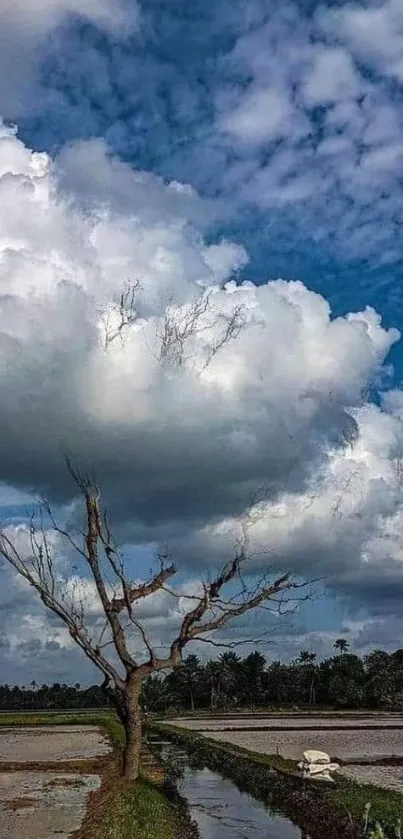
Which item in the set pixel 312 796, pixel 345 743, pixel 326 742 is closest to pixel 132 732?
pixel 312 796

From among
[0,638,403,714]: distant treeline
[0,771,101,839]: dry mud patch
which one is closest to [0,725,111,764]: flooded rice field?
[0,771,101,839]: dry mud patch

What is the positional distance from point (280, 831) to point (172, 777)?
487 inches

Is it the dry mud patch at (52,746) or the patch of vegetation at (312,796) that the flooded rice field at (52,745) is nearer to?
the dry mud patch at (52,746)

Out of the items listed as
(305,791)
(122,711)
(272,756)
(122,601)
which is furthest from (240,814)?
(272,756)

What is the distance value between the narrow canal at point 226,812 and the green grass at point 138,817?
928 millimetres

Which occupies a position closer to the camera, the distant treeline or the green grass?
the green grass

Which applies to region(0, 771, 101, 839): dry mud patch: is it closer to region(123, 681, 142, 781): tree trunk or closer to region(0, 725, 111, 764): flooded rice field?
region(123, 681, 142, 781): tree trunk

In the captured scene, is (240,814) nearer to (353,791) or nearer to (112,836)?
(353,791)

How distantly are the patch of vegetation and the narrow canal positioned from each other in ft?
1.40

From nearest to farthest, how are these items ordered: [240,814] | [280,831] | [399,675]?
[280,831]
[240,814]
[399,675]

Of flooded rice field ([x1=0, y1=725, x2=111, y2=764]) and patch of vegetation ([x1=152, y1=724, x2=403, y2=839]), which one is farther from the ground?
flooded rice field ([x1=0, y1=725, x2=111, y2=764])

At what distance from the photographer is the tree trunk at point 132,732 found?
24703mm

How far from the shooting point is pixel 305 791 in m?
25.0

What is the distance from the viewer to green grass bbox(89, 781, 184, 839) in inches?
696
